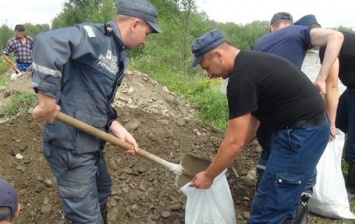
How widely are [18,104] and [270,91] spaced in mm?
3919

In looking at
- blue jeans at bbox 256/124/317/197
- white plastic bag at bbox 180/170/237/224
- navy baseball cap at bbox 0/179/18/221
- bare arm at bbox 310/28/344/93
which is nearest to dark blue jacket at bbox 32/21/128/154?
navy baseball cap at bbox 0/179/18/221

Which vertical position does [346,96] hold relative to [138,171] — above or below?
above

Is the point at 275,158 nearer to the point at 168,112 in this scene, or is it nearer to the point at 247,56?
the point at 247,56

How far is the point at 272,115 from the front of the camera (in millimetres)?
2395

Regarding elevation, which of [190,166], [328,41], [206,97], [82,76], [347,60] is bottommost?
[206,97]

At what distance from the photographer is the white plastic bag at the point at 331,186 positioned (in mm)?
3320

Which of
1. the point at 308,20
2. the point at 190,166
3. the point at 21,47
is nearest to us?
the point at 190,166

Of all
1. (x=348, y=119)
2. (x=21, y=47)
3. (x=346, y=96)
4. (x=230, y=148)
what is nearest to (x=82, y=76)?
(x=230, y=148)

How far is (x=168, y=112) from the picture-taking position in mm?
5656

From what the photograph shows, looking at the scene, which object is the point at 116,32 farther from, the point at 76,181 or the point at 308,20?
the point at 308,20

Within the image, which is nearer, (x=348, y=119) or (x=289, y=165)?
(x=289, y=165)

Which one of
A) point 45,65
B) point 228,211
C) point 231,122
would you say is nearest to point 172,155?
point 228,211

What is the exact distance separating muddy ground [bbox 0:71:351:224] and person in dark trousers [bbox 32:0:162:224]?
0.92 metres

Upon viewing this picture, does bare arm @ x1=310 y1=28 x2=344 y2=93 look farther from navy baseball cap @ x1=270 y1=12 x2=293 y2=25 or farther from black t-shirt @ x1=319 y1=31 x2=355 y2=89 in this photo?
navy baseball cap @ x1=270 y1=12 x2=293 y2=25
